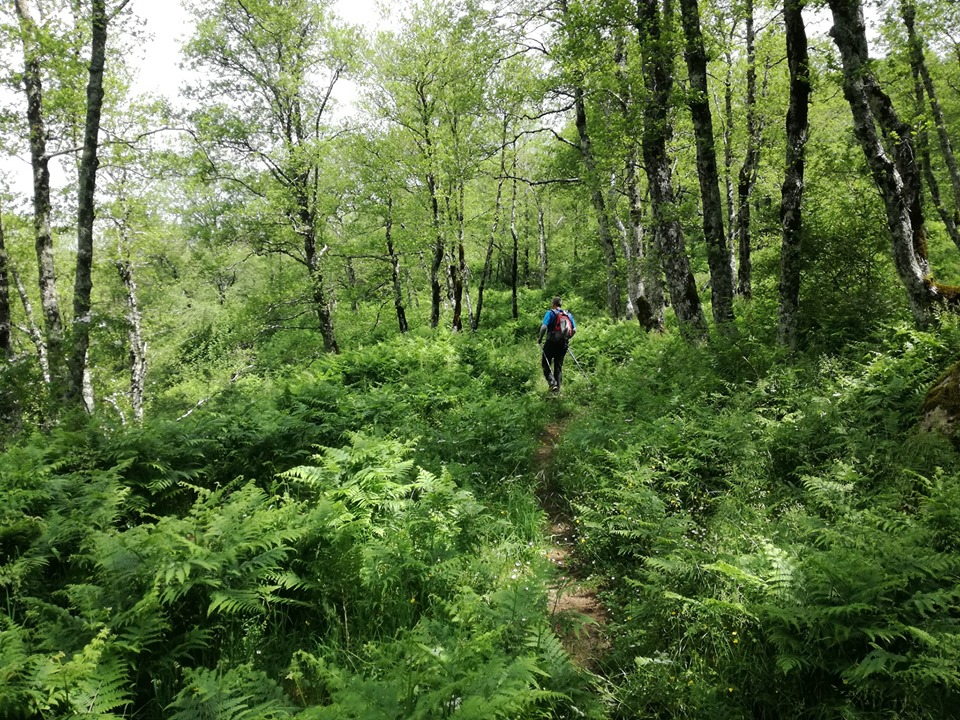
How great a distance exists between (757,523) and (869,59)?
7.51 m

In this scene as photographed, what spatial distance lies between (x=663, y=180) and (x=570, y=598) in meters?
9.30

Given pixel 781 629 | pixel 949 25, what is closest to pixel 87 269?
pixel 781 629

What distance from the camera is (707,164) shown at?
10.3 metres

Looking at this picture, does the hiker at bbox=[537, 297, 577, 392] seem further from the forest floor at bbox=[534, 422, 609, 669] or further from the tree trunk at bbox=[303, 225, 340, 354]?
the tree trunk at bbox=[303, 225, 340, 354]

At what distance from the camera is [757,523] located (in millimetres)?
4723

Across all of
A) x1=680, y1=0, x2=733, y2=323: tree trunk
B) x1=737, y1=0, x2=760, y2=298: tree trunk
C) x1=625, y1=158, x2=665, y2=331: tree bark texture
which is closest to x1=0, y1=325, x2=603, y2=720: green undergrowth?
x1=680, y1=0, x2=733, y2=323: tree trunk

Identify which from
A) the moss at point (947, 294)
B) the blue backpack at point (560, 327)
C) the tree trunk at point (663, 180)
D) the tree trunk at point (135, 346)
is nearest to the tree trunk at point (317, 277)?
the blue backpack at point (560, 327)

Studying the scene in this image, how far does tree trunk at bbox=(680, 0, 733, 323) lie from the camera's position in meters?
10.1

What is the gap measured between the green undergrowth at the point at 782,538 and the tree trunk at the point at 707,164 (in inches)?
98.7

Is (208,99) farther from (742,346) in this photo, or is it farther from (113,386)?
(742,346)

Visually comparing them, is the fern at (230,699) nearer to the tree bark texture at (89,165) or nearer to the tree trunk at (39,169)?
the tree bark texture at (89,165)

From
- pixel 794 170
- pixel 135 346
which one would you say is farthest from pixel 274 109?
pixel 794 170

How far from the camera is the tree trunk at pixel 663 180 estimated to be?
10.2 m

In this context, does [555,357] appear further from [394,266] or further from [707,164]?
[394,266]
